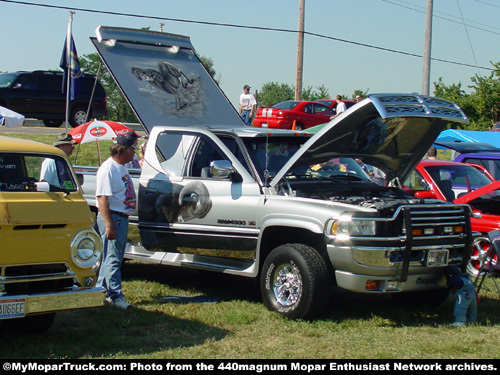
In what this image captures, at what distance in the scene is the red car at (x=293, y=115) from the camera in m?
24.8

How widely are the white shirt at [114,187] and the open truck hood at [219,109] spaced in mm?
1623

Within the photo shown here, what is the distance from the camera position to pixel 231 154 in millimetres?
8180

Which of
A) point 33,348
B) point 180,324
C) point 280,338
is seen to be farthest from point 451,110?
point 33,348

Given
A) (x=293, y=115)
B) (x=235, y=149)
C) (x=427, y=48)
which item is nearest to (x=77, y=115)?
(x=293, y=115)

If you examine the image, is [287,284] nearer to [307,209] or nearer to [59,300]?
[307,209]

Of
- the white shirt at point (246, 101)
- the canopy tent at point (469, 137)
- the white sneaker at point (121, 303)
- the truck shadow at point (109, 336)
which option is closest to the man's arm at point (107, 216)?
the white sneaker at point (121, 303)

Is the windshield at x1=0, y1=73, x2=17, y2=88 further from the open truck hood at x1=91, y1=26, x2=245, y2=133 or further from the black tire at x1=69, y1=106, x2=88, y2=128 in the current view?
the open truck hood at x1=91, y1=26, x2=245, y2=133

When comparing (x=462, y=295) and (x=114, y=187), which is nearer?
(x=462, y=295)

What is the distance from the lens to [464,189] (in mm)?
11672

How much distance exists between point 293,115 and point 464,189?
45.1ft

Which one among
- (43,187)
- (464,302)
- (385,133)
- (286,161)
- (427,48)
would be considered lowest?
(464,302)

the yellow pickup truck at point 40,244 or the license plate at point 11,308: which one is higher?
the yellow pickup truck at point 40,244

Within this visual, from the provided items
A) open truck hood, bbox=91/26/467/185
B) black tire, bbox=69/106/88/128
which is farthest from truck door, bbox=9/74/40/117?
open truck hood, bbox=91/26/467/185

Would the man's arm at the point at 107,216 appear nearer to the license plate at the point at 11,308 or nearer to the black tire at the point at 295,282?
the black tire at the point at 295,282
